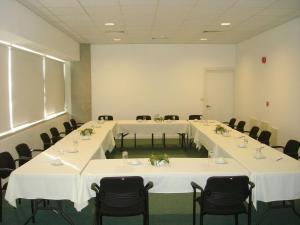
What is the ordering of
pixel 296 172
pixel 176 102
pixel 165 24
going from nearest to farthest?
pixel 296 172, pixel 165 24, pixel 176 102

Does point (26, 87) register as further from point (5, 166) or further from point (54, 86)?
point (5, 166)

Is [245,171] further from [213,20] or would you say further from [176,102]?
[176,102]

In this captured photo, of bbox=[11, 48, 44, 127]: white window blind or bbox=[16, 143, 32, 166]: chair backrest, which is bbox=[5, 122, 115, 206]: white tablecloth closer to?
bbox=[16, 143, 32, 166]: chair backrest

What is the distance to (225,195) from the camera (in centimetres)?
338

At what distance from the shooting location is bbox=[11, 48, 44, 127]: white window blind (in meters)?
6.23

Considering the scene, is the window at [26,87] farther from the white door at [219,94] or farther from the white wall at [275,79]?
the white wall at [275,79]

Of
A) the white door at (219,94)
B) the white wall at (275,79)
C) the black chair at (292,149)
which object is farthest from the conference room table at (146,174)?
the white door at (219,94)

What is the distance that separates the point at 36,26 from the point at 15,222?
138 inches

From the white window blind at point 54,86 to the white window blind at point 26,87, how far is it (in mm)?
471

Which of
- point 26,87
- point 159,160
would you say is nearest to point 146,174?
point 159,160

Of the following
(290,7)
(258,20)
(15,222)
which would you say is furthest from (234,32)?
(15,222)

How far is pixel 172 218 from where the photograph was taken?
420 cm

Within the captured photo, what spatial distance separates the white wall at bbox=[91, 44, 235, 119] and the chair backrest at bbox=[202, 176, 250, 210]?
7086 millimetres

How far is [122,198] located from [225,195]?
3.51 ft
